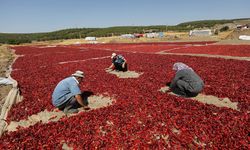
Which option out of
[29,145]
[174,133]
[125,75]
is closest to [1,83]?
[125,75]

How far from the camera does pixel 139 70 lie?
14.3 m

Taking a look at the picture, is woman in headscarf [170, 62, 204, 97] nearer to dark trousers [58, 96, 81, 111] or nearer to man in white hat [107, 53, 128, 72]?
dark trousers [58, 96, 81, 111]

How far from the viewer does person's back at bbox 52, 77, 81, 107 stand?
271 inches

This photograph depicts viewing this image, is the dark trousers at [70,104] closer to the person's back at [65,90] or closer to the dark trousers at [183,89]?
the person's back at [65,90]

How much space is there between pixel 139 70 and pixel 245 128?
9.19 m

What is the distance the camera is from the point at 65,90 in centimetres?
706

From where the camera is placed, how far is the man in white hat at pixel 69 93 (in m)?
6.93

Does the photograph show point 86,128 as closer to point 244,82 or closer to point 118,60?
point 244,82

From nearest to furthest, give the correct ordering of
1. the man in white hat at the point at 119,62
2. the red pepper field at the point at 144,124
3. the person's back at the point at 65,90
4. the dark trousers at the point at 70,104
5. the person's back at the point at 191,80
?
1. the red pepper field at the point at 144,124
2. the person's back at the point at 65,90
3. the dark trousers at the point at 70,104
4. the person's back at the point at 191,80
5. the man in white hat at the point at 119,62

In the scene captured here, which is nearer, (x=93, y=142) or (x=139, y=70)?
(x=93, y=142)

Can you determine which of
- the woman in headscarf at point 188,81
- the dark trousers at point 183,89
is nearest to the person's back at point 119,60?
the dark trousers at point 183,89

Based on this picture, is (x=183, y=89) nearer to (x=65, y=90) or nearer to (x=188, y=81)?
(x=188, y=81)

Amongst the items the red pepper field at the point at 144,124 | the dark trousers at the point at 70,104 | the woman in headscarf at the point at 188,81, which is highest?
the woman in headscarf at the point at 188,81

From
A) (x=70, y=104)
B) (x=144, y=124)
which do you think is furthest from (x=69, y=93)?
(x=144, y=124)
